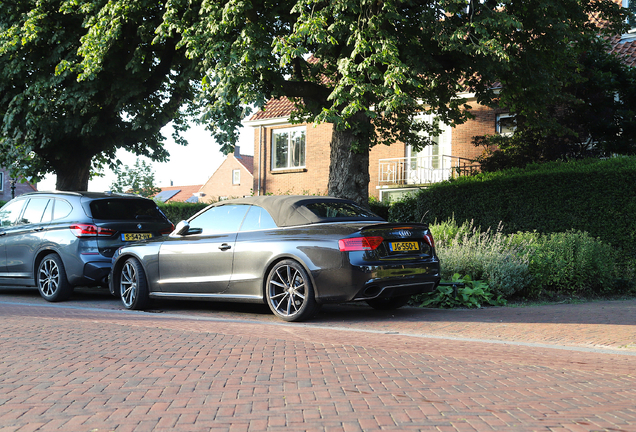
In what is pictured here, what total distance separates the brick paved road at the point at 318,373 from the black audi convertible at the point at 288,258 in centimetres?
42

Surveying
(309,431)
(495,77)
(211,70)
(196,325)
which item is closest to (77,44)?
(211,70)

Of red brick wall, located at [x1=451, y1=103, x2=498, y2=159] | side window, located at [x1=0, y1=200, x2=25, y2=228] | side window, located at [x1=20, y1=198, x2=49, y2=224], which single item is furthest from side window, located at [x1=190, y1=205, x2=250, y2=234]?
red brick wall, located at [x1=451, y1=103, x2=498, y2=159]

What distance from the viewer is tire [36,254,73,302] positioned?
10023mm

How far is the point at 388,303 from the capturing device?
343 inches

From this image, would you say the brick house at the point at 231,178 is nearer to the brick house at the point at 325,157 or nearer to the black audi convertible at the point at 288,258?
the brick house at the point at 325,157

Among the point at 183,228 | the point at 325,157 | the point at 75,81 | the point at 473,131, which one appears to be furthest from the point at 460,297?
the point at 325,157

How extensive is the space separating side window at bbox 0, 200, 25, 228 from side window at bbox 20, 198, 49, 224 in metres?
0.26

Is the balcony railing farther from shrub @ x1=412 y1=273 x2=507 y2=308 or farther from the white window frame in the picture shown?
shrub @ x1=412 y1=273 x2=507 y2=308

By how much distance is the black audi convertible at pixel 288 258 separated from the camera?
7.25 metres

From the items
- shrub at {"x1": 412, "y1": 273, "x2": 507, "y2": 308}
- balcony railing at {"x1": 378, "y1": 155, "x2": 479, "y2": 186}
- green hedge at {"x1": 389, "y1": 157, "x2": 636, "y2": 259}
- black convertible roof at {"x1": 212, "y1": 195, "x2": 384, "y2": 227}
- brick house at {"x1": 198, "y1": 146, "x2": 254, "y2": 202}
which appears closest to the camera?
black convertible roof at {"x1": 212, "y1": 195, "x2": 384, "y2": 227}

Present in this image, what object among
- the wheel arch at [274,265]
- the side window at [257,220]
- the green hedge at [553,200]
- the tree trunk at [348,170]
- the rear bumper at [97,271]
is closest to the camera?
the wheel arch at [274,265]

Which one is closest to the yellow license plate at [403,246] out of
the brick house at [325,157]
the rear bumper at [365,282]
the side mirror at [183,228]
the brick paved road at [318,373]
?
the rear bumper at [365,282]

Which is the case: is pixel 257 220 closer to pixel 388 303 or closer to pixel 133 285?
pixel 388 303

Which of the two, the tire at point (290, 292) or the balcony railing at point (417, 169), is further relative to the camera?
the balcony railing at point (417, 169)
